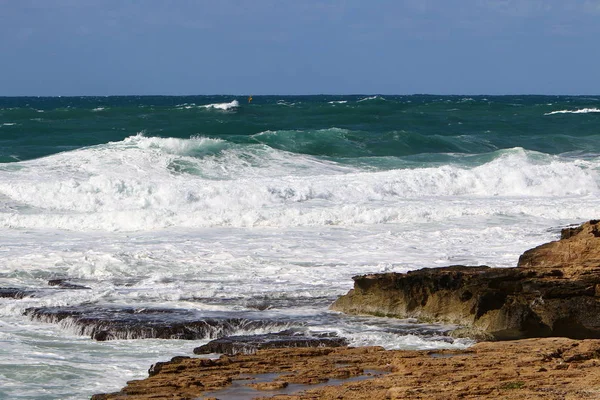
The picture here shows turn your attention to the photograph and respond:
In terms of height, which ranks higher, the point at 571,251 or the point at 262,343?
the point at 571,251

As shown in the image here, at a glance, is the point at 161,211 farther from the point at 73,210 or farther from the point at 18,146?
the point at 18,146

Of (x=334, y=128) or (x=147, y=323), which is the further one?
(x=334, y=128)

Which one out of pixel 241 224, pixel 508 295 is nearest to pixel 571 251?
pixel 508 295

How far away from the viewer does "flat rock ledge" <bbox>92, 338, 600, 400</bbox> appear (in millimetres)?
8094

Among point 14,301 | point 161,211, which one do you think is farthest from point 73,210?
point 14,301

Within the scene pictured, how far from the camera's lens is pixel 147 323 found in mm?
12008

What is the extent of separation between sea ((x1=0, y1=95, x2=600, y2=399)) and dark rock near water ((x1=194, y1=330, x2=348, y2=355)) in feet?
0.89

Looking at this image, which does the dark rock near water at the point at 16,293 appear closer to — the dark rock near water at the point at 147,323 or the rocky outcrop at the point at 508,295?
the dark rock near water at the point at 147,323

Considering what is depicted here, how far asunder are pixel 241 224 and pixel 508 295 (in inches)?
422

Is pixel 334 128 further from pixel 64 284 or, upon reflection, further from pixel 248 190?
pixel 64 284

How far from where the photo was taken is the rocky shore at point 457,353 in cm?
837

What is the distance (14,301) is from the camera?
13.4 m

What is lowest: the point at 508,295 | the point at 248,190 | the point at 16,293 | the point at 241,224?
the point at 16,293

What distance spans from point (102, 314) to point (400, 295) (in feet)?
12.0
